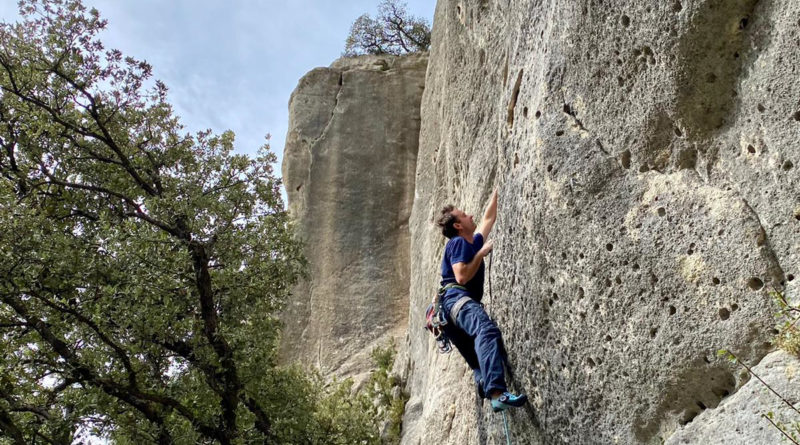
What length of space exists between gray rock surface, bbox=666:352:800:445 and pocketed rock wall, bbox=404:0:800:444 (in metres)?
0.02

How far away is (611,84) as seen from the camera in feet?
20.7

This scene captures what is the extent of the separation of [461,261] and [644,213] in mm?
2089

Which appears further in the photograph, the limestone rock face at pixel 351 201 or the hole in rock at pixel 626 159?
the limestone rock face at pixel 351 201

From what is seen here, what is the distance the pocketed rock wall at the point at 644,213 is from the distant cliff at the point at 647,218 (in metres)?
0.01

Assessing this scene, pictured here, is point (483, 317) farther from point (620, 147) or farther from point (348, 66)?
point (348, 66)

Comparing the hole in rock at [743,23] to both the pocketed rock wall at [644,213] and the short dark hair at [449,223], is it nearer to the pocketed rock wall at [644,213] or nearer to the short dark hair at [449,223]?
the pocketed rock wall at [644,213]

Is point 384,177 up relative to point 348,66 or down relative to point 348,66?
down

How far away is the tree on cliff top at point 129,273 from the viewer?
416 inches

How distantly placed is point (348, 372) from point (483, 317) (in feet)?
31.9

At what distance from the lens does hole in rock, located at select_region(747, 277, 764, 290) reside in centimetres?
502

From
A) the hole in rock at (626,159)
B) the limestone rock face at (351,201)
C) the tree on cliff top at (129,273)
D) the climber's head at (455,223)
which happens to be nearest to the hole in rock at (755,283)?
the hole in rock at (626,159)

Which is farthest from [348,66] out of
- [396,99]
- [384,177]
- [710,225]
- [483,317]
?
[710,225]

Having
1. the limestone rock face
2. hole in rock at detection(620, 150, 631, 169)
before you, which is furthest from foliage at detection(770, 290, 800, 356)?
the limestone rock face

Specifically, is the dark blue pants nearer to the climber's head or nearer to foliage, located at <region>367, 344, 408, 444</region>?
the climber's head
